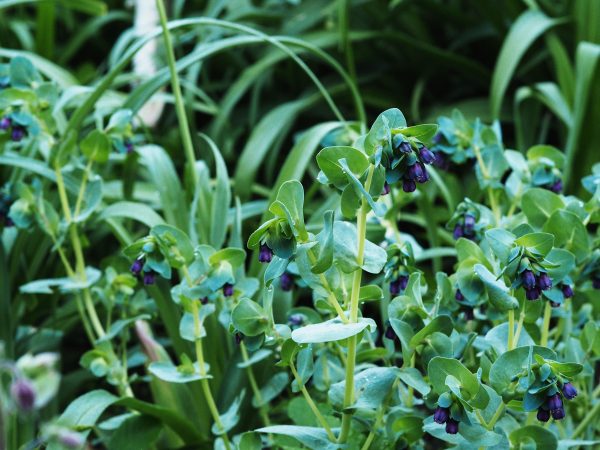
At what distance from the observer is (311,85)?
2.24 metres

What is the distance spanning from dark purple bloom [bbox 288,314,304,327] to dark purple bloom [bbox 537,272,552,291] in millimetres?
317

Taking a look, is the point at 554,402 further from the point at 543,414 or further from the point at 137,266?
the point at 137,266

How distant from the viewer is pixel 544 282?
0.84 metres

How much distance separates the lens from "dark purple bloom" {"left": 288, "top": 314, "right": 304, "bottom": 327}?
1.04 metres

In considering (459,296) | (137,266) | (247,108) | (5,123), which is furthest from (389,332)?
(247,108)

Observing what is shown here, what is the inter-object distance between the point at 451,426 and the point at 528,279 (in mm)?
163

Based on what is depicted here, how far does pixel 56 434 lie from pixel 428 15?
81.2 inches

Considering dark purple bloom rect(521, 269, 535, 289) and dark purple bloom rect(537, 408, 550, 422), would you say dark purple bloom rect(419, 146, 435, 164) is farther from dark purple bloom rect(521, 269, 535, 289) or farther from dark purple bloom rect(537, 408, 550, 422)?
dark purple bloom rect(537, 408, 550, 422)

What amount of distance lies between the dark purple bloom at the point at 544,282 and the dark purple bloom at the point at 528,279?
1 centimetres

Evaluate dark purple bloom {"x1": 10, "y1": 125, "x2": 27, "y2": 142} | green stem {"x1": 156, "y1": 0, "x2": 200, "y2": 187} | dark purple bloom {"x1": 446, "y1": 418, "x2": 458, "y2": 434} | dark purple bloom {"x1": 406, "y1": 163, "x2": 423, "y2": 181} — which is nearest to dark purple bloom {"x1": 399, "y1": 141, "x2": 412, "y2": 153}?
dark purple bloom {"x1": 406, "y1": 163, "x2": 423, "y2": 181}

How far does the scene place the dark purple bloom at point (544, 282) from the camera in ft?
2.77

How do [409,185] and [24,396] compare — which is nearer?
[24,396]

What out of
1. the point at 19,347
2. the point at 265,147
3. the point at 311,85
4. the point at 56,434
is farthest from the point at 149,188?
the point at 56,434

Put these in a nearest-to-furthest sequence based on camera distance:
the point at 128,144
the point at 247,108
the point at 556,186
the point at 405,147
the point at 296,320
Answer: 1. the point at 405,147
2. the point at 296,320
3. the point at 556,186
4. the point at 128,144
5. the point at 247,108
